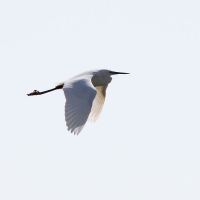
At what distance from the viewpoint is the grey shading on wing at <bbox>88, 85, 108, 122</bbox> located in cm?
2058

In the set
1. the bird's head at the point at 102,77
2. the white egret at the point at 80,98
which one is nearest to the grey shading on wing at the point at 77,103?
the white egret at the point at 80,98

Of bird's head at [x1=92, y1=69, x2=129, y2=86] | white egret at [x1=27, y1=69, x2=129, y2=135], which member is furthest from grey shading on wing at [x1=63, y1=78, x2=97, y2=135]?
bird's head at [x1=92, y1=69, x2=129, y2=86]

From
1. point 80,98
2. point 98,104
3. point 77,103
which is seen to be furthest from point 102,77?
point 77,103

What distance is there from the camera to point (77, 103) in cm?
1695

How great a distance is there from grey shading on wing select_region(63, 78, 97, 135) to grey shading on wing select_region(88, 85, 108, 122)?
7.69 feet

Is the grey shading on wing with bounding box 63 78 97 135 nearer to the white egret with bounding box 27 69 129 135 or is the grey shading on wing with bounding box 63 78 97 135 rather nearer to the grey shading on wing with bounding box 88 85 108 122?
the white egret with bounding box 27 69 129 135

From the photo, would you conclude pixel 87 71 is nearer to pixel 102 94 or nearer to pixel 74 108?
pixel 102 94

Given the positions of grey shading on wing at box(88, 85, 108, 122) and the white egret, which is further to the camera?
grey shading on wing at box(88, 85, 108, 122)

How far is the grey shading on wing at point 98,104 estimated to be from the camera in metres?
20.6

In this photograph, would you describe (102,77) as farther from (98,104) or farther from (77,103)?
(77,103)

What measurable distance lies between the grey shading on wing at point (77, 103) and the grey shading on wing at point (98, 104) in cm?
234

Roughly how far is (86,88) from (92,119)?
2936 mm

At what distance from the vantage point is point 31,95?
73.3 ft

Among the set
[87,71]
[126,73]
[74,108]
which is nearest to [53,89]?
[87,71]
